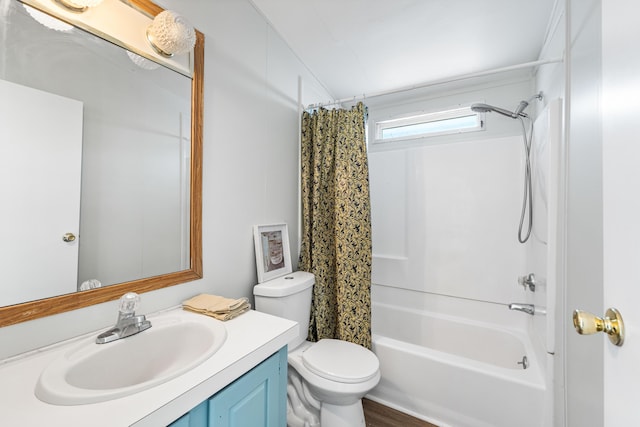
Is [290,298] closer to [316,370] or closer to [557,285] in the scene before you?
[316,370]

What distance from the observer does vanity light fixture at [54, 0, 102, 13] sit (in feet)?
2.62

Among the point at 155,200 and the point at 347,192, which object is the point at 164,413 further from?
the point at 347,192

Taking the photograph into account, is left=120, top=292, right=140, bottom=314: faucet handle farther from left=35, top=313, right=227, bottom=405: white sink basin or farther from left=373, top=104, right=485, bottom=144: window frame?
left=373, top=104, right=485, bottom=144: window frame

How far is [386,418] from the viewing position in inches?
61.1

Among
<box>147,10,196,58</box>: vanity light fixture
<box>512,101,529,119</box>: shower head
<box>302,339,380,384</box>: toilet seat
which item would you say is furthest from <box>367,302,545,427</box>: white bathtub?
<box>147,10,196,58</box>: vanity light fixture

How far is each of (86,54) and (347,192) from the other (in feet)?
4.49

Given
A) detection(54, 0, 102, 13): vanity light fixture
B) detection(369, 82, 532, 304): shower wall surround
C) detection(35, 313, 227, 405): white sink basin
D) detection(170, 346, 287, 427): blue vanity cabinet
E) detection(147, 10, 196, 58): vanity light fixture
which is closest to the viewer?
detection(35, 313, 227, 405): white sink basin

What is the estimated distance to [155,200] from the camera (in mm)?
1041

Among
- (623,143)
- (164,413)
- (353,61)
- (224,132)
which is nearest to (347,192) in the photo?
(224,132)

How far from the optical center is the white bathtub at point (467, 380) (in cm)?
132

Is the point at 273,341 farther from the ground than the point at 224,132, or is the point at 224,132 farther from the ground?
the point at 224,132

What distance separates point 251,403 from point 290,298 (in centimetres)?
69

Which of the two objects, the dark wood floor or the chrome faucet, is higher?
the chrome faucet

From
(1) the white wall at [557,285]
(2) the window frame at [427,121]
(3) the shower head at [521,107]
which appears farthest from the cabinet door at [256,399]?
(2) the window frame at [427,121]
